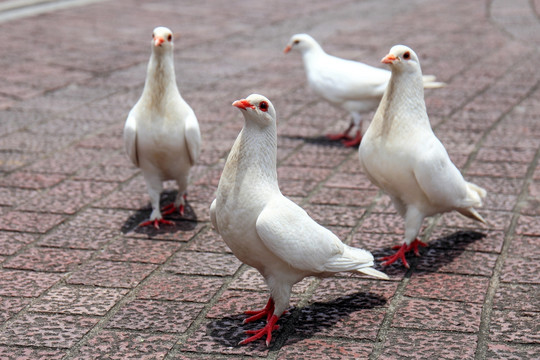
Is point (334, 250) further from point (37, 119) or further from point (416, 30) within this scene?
point (416, 30)

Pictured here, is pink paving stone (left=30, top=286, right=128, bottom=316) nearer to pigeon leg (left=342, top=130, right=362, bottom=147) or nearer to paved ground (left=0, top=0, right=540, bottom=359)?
paved ground (left=0, top=0, right=540, bottom=359)

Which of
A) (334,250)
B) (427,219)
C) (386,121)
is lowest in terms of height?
(427,219)

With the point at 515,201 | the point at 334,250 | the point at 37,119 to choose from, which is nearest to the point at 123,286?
the point at 334,250

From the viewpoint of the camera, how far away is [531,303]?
407cm

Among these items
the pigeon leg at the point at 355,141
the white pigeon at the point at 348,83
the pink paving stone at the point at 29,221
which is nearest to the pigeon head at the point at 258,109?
the pink paving stone at the point at 29,221

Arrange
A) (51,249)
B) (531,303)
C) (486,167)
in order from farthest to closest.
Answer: (486,167), (51,249), (531,303)

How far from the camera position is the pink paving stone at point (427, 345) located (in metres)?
3.55

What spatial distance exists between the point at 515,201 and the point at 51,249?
3.05 meters

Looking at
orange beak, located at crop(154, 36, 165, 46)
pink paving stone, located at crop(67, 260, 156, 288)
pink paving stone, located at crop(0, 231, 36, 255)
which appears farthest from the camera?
orange beak, located at crop(154, 36, 165, 46)

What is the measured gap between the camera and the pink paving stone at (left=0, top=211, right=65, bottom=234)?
199 inches

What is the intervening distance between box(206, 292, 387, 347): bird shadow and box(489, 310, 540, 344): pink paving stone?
0.57 metres

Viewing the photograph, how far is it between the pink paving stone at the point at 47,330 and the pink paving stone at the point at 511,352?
72.1 inches

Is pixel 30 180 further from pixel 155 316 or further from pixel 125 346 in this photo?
pixel 125 346

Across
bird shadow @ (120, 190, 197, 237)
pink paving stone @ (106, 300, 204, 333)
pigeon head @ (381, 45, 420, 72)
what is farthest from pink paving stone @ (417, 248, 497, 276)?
bird shadow @ (120, 190, 197, 237)
